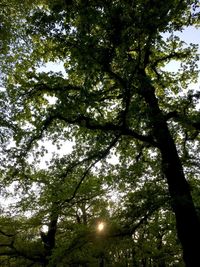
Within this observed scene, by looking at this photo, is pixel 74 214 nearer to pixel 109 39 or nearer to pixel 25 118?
pixel 25 118

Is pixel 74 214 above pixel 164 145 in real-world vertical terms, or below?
above

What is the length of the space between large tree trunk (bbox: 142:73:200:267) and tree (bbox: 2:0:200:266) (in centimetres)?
3

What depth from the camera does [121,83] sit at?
1109 centimetres

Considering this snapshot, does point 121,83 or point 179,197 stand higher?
point 121,83

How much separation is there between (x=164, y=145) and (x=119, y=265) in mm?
17611

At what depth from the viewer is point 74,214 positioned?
2642cm

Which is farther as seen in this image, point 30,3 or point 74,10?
point 30,3

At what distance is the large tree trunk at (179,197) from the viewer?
11.4 m

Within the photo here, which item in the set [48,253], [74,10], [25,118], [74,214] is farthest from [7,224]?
[74,10]

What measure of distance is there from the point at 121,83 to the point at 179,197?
13.9ft

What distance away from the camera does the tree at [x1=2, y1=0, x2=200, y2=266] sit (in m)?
9.15

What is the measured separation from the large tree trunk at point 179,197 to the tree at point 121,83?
0.03 metres

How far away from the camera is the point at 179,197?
11359 mm

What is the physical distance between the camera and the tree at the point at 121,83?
9.15m
